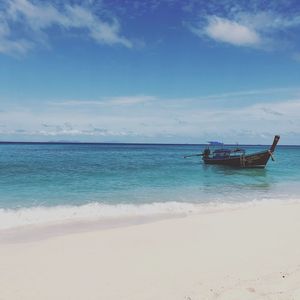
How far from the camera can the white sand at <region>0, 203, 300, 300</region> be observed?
226 inches

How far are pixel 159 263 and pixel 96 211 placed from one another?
20.2 feet

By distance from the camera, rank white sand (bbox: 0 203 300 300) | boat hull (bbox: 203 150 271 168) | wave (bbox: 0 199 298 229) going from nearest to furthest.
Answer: white sand (bbox: 0 203 300 300) → wave (bbox: 0 199 298 229) → boat hull (bbox: 203 150 271 168)

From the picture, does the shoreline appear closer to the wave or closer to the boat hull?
the wave

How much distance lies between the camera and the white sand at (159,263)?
5.74 m

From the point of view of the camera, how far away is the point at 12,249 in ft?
25.7

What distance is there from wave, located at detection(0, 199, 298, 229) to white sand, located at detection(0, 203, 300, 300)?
2.15m

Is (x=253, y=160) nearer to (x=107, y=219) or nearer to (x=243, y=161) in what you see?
(x=243, y=161)

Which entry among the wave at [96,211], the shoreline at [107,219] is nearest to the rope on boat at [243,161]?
the shoreline at [107,219]

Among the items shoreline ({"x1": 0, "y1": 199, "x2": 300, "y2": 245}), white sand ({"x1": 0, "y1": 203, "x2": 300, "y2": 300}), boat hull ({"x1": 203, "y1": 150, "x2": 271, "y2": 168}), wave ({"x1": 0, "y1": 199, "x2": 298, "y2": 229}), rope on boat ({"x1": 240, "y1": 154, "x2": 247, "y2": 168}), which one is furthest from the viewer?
rope on boat ({"x1": 240, "y1": 154, "x2": 247, "y2": 168})

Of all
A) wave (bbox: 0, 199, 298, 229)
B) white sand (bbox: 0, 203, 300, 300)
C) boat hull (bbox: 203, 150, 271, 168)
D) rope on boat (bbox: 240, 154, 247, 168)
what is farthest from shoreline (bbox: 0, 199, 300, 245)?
rope on boat (bbox: 240, 154, 247, 168)

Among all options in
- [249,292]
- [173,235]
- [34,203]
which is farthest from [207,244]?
[34,203]

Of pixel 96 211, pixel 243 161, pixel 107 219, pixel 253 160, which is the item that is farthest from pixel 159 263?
pixel 243 161

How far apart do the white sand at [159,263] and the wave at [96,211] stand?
2150 millimetres

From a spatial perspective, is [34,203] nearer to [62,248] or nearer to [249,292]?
[62,248]
